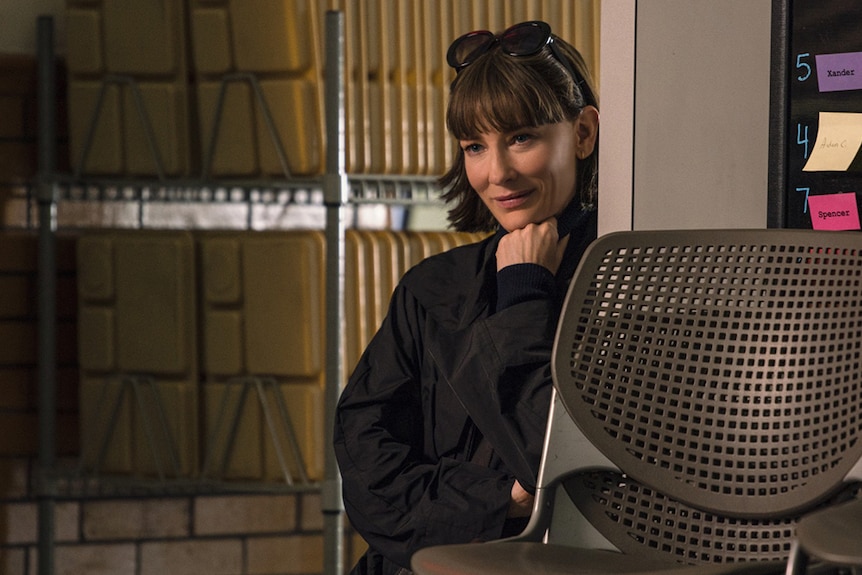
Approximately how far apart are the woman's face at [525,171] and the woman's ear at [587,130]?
4cm

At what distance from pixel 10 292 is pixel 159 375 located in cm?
48

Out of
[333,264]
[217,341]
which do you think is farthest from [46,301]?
[333,264]

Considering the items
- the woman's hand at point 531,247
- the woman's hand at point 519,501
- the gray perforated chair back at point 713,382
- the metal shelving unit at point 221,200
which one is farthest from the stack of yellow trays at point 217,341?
the gray perforated chair back at point 713,382

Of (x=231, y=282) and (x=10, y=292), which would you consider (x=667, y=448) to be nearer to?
(x=231, y=282)

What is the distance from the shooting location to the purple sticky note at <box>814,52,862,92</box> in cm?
162

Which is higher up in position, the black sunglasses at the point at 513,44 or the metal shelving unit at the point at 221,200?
the black sunglasses at the point at 513,44

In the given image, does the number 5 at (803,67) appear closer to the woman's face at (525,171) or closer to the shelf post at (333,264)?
the woman's face at (525,171)

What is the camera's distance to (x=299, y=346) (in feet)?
8.71

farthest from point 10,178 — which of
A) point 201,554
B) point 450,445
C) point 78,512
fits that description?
point 450,445

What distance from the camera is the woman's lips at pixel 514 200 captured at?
173 centimetres

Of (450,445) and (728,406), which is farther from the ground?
(728,406)

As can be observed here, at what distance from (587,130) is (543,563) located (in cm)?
78

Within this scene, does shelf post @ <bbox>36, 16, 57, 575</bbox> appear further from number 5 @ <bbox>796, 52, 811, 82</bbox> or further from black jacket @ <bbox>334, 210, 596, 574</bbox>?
number 5 @ <bbox>796, 52, 811, 82</bbox>

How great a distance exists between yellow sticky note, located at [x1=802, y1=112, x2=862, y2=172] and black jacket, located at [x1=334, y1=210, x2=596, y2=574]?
1.13 feet
